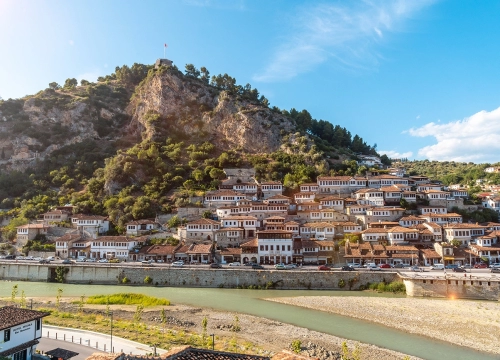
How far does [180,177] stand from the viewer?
221ft

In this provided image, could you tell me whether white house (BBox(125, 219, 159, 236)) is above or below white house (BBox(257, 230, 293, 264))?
above

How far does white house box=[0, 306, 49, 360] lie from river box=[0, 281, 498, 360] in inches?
644

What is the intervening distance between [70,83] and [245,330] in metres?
121

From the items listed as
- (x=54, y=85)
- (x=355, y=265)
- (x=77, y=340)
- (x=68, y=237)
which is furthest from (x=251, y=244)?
(x=54, y=85)

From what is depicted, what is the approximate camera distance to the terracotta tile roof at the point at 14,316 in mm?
16506

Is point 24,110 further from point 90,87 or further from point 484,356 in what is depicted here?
point 484,356

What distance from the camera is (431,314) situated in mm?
28578

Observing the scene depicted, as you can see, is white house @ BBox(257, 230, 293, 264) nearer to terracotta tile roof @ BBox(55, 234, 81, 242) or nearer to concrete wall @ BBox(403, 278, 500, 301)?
concrete wall @ BBox(403, 278, 500, 301)

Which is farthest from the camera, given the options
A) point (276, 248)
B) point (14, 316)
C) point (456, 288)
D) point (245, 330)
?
point (276, 248)

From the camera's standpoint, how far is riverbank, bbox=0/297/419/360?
70.7ft

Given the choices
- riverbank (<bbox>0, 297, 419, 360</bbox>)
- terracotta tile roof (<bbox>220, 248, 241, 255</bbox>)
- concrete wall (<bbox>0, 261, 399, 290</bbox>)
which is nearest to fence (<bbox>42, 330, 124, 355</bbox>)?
riverbank (<bbox>0, 297, 419, 360</bbox>)

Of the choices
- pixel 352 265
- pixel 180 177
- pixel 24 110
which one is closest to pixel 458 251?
pixel 352 265

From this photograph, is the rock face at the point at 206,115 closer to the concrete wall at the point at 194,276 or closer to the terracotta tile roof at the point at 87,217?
the terracotta tile roof at the point at 87,217

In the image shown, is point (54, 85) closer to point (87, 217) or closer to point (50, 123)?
point (50, 123)
